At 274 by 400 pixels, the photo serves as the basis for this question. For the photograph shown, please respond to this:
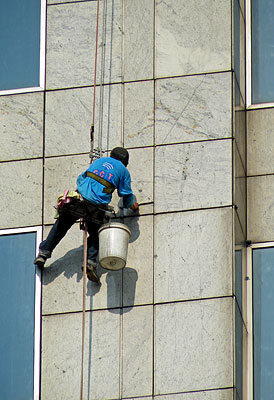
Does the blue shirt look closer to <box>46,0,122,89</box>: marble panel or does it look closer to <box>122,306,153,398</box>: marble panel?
<box>122,306,153,398</box>: marble panel

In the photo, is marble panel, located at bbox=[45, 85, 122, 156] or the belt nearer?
the belt

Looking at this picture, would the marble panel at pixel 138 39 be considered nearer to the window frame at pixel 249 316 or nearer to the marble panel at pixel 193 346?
the window frame at pixel 249 316

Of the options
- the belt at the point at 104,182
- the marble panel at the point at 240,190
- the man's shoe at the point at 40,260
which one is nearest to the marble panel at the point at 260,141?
the marble panel at the point at 240,190

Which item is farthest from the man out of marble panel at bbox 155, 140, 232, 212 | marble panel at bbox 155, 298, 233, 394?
marble panel at bbox 155, 298, 233, 394

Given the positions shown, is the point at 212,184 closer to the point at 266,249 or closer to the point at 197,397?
the point at 266,249

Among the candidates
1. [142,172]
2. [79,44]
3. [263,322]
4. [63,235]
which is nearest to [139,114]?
[142,172]

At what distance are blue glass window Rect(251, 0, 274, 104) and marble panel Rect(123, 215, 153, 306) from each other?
296 centimetres

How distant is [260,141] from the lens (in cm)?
2105

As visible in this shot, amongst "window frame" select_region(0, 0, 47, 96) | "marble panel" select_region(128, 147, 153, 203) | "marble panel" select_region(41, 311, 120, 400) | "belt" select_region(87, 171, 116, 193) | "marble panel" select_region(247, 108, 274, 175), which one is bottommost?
"marble panel" select_region(41, 311, 120, 400)

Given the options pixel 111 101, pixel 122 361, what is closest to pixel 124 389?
pixel 122 361

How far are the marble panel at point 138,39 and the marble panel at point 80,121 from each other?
0.37 m

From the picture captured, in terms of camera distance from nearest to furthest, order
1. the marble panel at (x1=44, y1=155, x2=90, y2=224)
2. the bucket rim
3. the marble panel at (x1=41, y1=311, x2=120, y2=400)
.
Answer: the marble panel at (x1=41, y1=311, x2=120, y2=400) → the bucket rim → the marble panel at (x1=44, y1=155, x2=90, y2=224)

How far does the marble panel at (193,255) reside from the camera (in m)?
19.1

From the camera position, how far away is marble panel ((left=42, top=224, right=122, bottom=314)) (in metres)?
19.4
